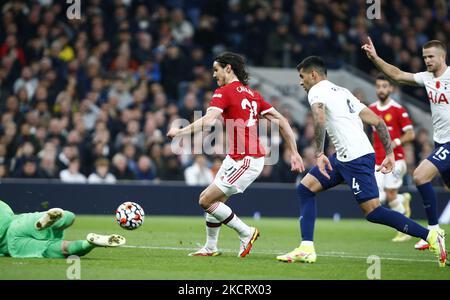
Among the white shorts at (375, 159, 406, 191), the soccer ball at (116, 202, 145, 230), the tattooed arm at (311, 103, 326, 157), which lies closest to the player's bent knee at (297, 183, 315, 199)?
the tattooed arm at (311, 103, 326, 157)

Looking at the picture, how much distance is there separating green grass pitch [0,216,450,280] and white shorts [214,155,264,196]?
82 cm

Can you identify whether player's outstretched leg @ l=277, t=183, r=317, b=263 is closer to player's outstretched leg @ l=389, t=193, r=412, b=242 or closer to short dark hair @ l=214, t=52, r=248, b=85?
short dark hair @ l=214, t=52, r=248, b=85

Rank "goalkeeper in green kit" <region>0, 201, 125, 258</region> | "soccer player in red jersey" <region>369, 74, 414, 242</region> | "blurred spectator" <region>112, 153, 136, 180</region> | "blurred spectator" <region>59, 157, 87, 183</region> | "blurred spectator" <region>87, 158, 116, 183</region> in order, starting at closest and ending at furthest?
"goalkeeper in green kit" <region>0, 201, 125, 258</region>, "soccer player in red jersey" <region>369, 74, 414, 242</region>, "blurred spectator" <region>59, 157, 87, 183</region>, "blurred spectator" <region>87, 158, 116, 183</region>, "blurred spectator" <region>112, 153, 136, 180</region>

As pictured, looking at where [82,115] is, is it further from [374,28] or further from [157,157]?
[374,28]

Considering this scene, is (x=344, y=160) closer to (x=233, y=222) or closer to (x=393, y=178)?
(x=233, y=222)

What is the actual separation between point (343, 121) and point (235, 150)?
1.40 metres

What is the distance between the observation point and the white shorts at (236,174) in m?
10.5

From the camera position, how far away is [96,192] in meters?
18.1

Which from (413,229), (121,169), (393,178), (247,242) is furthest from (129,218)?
(121,169)

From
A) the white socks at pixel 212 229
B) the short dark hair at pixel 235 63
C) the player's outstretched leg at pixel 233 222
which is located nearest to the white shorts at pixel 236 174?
the player's outstretched leg at pixel 233 222

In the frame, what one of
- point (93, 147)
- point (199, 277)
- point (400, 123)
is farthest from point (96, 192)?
point (199, 277)

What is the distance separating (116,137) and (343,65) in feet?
25.3

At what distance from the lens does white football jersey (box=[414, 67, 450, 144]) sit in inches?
422
